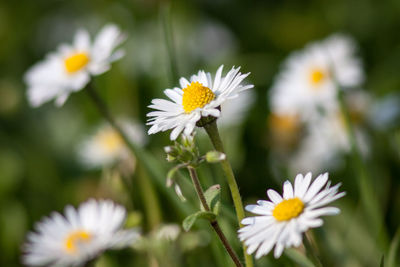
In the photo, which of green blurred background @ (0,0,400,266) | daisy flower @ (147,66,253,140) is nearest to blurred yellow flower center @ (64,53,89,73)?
green blurred background @ (0,0,400,266)

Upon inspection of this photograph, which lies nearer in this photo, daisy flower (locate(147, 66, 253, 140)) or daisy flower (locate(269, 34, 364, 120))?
daisy flower (locate(147, 66, 253, 140))

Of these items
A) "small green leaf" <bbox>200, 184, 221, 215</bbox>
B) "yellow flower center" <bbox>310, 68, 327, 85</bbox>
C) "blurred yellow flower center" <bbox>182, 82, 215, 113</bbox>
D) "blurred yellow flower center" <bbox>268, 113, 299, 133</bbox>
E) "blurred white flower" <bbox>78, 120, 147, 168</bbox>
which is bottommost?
"small green leaf" <bbox>200, 184, 221, 215</bbox>

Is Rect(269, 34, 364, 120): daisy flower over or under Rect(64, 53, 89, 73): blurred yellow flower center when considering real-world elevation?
under

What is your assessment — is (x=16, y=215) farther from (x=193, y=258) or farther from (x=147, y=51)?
(x=147, y=51)

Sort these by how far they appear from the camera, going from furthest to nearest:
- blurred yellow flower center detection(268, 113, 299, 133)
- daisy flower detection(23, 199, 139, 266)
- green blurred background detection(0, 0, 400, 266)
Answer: blurred yellow flower center detection(268, 113, 299, 133) → green blurred background detection(0, 0, 400, 266) → daisy flower detection(23, 199, 139, 266)

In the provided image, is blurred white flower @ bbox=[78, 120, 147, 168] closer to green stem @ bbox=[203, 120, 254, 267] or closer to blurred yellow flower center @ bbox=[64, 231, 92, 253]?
blurred yellow flower center @ bbox=[64, 231, 92, 253]

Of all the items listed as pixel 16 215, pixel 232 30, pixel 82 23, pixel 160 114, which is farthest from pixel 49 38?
pixel 160 114

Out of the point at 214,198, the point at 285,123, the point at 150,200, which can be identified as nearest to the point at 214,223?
the point at 214,198

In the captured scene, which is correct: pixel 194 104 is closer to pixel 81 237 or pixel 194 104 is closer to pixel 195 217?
pixel 195 217
